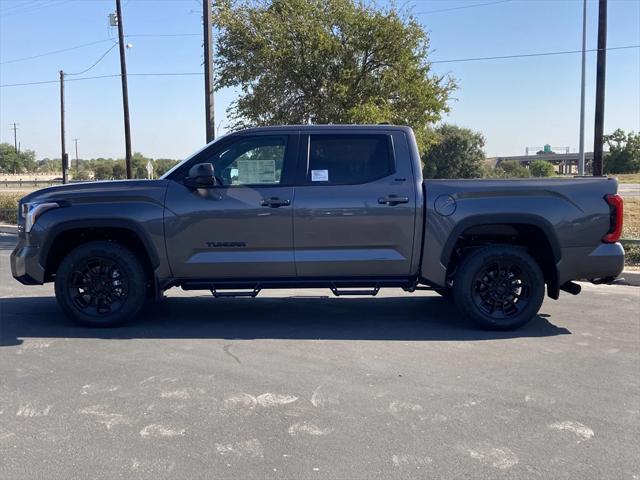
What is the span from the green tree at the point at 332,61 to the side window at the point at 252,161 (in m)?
8.85

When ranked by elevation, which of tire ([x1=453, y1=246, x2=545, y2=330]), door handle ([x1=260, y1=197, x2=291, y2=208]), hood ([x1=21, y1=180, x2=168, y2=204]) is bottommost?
tire ([x1=453, y1=246, x2=545, y2=330])

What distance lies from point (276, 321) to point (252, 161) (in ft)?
5.80

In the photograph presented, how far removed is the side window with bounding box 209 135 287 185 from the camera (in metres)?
6.16

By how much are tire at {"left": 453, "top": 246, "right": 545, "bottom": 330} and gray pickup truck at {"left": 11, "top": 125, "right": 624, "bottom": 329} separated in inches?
0.5

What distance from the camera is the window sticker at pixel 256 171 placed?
6148 mm

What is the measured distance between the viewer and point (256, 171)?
6199 mm

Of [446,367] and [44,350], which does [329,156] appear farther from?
[44,350]

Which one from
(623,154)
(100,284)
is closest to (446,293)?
(100,284)

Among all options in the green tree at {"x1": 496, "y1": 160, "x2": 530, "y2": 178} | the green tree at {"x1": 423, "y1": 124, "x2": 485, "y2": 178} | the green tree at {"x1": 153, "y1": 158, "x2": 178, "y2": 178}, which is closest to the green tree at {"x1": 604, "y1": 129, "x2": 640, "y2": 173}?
the green tree at {"x1": 496, "y1": 160, "x2": 530, "y2": 178}

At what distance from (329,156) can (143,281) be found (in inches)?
89.4

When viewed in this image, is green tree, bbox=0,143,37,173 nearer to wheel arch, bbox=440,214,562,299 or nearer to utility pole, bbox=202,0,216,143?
Answer: utility pole, bbox=202,0,216,143

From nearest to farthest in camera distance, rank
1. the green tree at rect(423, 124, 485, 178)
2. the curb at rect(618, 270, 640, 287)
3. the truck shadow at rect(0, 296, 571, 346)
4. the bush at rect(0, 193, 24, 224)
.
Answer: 1. the truck shadow at rect(0, 296, 571, 346)
2. the curb at rect(618, 270, 640, 287)
3. the bush at rect(0, 193, 24, 224)
4. the green tree at rect(423, 124, 485, 178)

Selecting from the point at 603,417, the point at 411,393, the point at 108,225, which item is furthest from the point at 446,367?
the point at 108,225

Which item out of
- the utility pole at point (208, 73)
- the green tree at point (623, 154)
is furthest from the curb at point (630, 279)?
the green tree at point (623, 154)
